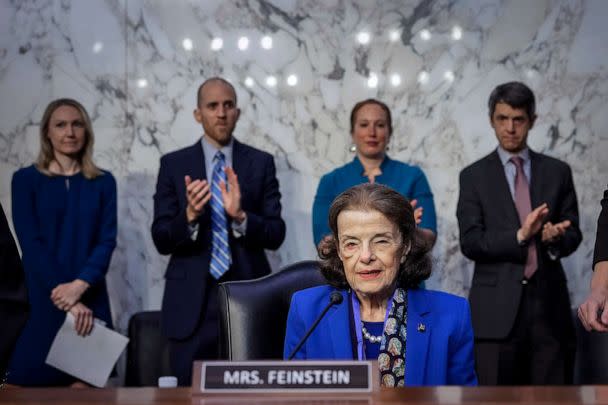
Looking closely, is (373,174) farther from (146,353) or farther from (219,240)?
(146,353)

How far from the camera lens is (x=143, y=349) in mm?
6344

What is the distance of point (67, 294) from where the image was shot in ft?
18.2

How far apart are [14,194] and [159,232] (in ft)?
2.98

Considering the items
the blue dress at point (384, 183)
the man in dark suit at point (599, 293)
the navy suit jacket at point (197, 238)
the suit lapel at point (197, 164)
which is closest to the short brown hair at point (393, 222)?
the man in dark suit at point (599, 293)

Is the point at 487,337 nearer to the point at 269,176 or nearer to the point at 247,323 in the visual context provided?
the point at 269,176

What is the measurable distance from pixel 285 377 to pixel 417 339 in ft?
3.22

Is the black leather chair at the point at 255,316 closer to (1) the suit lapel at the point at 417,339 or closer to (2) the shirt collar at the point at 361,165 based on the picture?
(1) the suit lapel at the point at 417,339

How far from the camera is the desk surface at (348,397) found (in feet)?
7.29

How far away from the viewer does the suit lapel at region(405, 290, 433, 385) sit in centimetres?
317

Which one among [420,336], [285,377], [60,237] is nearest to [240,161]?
[60,237]

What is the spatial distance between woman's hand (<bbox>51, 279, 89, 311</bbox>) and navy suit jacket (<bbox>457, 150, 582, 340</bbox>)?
1878 mm

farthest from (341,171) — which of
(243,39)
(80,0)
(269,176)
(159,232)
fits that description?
(80,0)

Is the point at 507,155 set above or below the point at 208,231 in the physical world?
above

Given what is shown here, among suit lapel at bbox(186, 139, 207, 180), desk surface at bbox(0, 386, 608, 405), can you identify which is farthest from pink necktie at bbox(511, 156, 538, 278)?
desk surface at bbox(0, 386, 608, 405)
